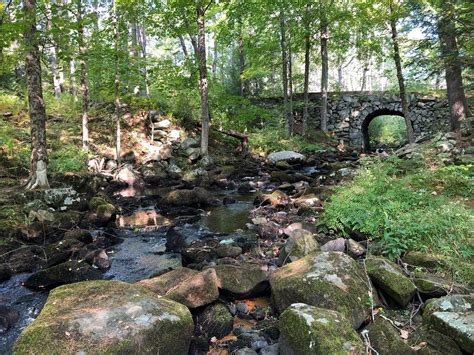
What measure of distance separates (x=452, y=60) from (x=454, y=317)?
924 centimetres

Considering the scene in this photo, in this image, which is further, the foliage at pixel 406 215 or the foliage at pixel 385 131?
the foliage at pixel 385 131

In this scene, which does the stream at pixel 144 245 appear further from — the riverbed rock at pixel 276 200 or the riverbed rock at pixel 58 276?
the riverbed rock at pixel 276 200

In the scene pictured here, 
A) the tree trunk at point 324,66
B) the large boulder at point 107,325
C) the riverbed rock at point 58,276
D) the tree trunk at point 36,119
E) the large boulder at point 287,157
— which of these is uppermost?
the tree trunk at point 324,66

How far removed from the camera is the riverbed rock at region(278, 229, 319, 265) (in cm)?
509

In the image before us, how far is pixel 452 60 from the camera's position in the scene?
32.0 feet

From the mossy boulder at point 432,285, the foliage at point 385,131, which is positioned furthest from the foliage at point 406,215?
the foliage at point 385,131

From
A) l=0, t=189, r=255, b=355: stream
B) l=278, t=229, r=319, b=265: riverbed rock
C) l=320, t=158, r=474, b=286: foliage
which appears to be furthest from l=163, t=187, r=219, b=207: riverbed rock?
l=278, t=229, r=319, b=265: riverbed rock

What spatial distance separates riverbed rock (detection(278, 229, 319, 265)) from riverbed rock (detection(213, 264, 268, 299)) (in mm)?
630

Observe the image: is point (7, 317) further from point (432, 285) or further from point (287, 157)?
point (287, 157)

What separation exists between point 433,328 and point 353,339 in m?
0.89

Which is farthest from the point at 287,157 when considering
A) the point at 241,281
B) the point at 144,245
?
the point at 241,281

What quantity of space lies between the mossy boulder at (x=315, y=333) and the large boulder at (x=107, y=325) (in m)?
1.02

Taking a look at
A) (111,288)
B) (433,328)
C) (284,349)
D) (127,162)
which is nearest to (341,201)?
(433,328)

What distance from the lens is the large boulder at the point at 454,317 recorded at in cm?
285
